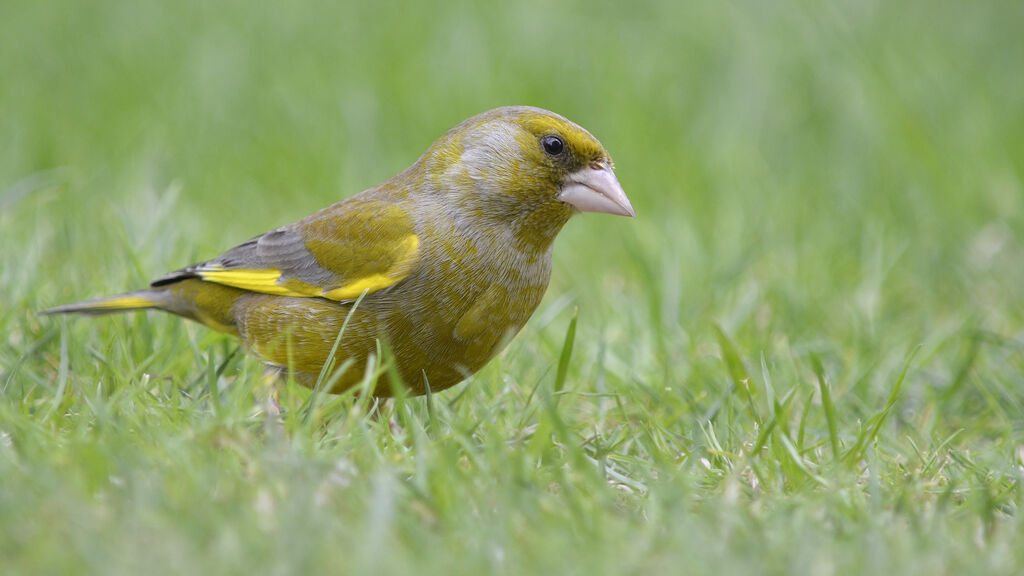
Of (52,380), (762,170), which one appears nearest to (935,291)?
(762,170)

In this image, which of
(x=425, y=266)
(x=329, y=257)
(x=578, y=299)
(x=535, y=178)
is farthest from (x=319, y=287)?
(x=578, y=299)

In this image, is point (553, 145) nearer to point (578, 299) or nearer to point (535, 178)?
point (535, 178)

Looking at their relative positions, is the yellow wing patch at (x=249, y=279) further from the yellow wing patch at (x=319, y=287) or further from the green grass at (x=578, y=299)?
the green grass at (x=578, y=299)

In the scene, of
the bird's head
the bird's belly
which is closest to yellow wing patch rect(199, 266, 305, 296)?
the bird's belly

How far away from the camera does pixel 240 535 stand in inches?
100

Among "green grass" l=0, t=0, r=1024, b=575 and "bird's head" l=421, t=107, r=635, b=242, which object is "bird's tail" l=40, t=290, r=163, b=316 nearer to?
"green grass" l=0, t=0, r=1024, b=575

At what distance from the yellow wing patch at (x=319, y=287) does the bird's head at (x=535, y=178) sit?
0.26 m

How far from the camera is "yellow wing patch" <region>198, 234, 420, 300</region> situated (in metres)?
3.65

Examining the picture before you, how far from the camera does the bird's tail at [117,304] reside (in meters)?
4.10

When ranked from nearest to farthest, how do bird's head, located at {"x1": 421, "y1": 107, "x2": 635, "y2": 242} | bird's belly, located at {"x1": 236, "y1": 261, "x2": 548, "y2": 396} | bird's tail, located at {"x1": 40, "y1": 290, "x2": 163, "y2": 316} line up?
1. bird's belly, located at {"x1": 236, "y1": 261, "x2": 548, "y2": 396}
2. bird's head, located at {"x1": 421, "y1": 107, "x2": 635, "y2": 242}
3. bird's tail, located at {"x1": 40, "y1": 290, "x2": 163, "y2": 316}

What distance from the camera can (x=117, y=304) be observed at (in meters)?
4.15

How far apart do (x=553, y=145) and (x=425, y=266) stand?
59cm

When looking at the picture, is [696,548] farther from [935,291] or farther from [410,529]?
[935,291]

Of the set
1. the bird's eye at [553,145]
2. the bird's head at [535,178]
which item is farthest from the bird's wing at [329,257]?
the bird's eye at [553,145]
